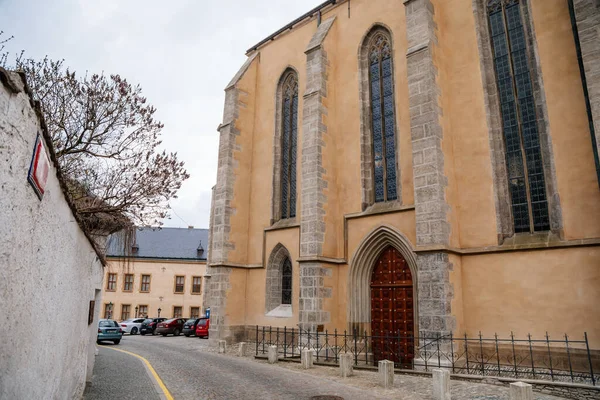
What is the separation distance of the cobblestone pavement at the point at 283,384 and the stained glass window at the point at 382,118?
681 cm

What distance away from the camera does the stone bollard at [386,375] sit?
925 cm

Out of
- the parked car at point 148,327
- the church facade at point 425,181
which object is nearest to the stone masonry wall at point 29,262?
the church facade at point 425,181

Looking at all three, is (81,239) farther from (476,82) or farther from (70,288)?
(476,82)

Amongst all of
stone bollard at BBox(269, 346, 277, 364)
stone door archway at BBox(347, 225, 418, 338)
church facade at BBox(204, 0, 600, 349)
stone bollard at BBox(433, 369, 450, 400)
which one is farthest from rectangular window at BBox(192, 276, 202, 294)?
stone bollard at BBox(433, 369, 450, 400)

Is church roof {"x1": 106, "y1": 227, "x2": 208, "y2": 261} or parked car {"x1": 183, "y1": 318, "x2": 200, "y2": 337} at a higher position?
church roof {"x1": 106, "y1": 227, "x2": 208, "y2": 261}

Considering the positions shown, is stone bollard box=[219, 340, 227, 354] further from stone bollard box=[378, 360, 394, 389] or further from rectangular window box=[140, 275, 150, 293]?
rectangular window box=[140, 275, 150, 293]

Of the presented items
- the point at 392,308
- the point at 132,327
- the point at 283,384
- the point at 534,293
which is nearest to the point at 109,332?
the point at 132,327

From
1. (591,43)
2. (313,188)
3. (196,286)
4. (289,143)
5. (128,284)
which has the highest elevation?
(289,143)

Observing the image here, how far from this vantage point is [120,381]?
32.0 ft

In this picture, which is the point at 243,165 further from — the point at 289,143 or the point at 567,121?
the point at 567,121

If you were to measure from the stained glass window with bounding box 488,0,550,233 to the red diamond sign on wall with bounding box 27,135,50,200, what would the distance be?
40.4ft

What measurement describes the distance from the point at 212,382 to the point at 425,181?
7964 millimetres

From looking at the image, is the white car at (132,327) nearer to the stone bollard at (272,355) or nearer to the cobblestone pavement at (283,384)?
the cobblestone pavement at (283,384)

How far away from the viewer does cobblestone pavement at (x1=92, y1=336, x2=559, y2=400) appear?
841 centimetres
